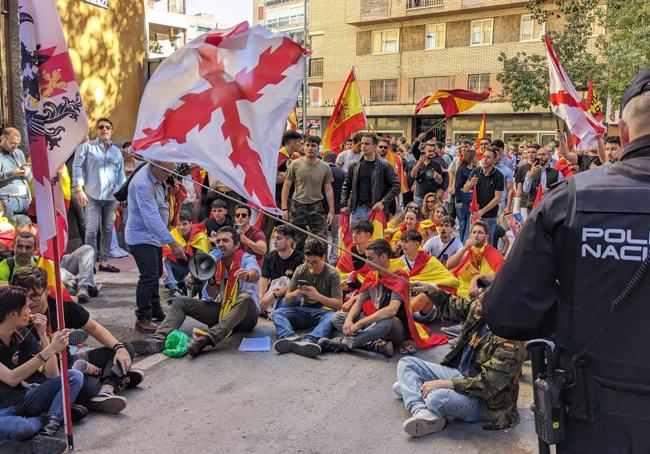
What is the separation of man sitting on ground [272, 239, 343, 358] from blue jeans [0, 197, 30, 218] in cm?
360

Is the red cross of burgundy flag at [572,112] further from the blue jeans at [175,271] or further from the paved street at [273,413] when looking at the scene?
the blue jeans at [175,271]

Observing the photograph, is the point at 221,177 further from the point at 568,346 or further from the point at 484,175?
the point at 484,175

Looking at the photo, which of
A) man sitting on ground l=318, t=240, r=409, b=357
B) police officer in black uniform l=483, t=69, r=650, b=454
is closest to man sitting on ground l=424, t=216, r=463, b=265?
man sitting on ground l=318, t=240, r=409, b=357

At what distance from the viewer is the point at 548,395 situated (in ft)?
7.00

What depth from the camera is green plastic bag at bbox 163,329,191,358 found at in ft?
18.6

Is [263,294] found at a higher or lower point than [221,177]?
lower

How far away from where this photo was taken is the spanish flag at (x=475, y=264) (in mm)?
6770

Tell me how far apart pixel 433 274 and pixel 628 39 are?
50.2 ft

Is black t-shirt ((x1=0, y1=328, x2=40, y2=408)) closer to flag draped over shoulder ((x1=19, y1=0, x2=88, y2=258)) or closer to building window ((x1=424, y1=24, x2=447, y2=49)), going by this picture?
flag draped over shoulder ((x1=19, y1=0, x2=88, y2=258))

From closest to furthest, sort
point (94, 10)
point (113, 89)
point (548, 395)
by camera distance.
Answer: point (548, 395), point (94, 10), point (113, 89)

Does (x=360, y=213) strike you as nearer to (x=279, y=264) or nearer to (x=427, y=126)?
(x=279, y=264)

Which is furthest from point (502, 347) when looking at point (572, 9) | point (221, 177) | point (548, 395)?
point (572, 9)

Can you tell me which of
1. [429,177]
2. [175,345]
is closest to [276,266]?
[175,345]

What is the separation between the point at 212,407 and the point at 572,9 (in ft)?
67.3
